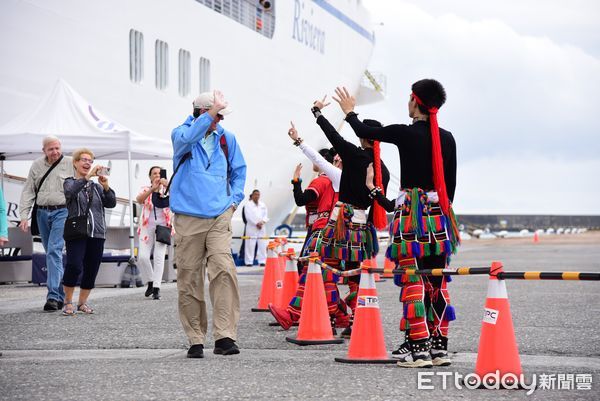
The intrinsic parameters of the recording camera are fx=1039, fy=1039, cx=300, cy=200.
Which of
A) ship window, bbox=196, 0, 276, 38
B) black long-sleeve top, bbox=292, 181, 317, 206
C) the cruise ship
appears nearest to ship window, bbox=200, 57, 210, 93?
the cruise ship

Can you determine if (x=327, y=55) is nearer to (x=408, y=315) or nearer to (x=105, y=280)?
(x=105, y=280)

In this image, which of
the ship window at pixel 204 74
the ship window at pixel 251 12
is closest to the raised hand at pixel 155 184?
the ship window at pixel 204 74

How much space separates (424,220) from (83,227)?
174 inches

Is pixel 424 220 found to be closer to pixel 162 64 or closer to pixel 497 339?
pixel 497 339

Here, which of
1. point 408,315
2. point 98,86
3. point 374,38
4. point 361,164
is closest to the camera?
point 408,315

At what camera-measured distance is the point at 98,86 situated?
18.0 m

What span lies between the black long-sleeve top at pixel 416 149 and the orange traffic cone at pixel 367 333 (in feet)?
2.25

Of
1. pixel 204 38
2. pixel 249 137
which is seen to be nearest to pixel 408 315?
pixel 204 38

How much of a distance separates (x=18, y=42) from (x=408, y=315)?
11609 millimetres

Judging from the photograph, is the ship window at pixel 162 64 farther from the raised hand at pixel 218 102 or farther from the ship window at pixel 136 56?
the raised hand at pixel 218 102

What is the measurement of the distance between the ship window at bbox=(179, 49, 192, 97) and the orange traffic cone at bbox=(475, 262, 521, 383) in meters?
16.5

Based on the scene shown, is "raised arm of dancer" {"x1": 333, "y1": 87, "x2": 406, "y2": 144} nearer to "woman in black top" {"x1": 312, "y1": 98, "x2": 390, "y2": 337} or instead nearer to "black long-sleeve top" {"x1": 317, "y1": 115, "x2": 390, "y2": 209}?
"black long-sleeve top" {"x1": 317, "y1": 115, "x2": 390, "y2": 209}

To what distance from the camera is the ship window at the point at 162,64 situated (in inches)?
803

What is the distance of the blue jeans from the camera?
10031mm
